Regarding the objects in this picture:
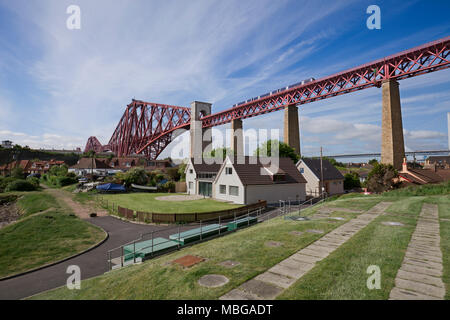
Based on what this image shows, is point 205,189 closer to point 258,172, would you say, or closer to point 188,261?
point 258,172

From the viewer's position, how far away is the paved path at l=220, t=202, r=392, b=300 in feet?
20.5

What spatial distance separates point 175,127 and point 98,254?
81.0 meters

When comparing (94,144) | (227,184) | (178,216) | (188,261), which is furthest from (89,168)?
(94,144)

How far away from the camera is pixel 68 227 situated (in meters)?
20.0

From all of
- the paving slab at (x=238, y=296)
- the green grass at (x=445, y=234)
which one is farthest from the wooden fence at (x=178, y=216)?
the paving slab at (x=238, y=296)

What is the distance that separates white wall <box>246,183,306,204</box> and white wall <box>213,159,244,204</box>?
100 centimetres

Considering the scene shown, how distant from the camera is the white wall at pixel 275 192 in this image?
29.6 m

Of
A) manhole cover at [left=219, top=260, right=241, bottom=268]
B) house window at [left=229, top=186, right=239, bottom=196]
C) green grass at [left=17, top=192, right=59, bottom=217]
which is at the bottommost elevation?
green grass at [left=17, top=192, right=59, bottom=217]

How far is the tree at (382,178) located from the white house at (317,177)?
8.18 meters

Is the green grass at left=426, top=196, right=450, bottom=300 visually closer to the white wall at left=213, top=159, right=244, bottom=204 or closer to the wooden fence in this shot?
the wooden fence

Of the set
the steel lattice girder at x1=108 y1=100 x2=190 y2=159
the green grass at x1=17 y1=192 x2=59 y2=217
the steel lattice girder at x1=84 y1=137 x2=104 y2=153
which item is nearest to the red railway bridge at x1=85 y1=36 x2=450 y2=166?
the steel lattice girder at x1=108 y1=100 x2=190 y2=159

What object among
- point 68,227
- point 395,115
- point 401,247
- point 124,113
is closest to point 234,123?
point 395,115

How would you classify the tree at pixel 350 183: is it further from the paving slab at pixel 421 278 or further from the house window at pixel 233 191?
the paving slab at pixel 421 278
